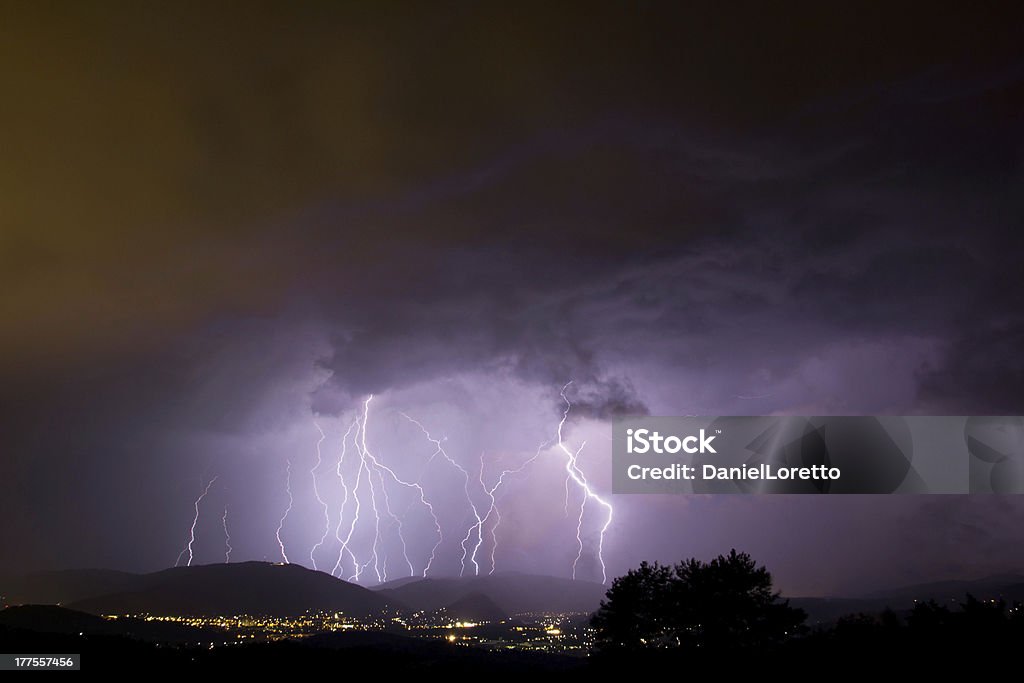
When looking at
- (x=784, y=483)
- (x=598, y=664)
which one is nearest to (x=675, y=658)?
(x=598, y=664)

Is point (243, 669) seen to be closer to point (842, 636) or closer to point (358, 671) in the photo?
point (358, 671)

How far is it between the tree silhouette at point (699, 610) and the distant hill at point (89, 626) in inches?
5437

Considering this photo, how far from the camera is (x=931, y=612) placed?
34.0 m

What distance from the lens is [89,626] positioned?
155 metres

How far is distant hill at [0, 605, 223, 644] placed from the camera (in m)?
152

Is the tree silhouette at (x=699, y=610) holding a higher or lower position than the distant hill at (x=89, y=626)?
higher

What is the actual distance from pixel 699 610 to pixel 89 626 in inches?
6317

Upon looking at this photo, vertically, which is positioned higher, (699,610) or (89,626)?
(699,610)

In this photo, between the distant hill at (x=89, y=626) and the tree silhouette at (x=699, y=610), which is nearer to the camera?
the tree silhouette at (x=699, y=610)

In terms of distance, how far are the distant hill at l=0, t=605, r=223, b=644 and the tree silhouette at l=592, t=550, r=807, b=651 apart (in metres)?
138

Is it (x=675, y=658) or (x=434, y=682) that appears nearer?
(x=675, y=658)

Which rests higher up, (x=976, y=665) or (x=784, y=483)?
(x=784, y=483)

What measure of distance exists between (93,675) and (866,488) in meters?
49.7

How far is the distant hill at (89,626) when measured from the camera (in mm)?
152125
